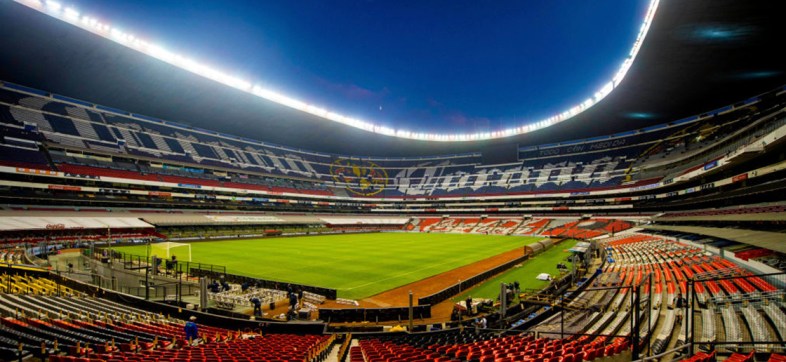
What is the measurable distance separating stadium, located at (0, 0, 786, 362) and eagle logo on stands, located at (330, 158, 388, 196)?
0.54 m

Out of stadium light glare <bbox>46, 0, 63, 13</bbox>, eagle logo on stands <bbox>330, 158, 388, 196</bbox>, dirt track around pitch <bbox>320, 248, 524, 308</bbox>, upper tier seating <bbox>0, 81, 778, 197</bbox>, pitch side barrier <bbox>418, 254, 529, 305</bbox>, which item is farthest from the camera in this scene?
eagle logo on stands <bbox>330, 158, 388, 196</bbox>

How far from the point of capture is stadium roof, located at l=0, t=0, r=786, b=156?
24047 millimetres

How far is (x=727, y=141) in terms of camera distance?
32000 millimetres

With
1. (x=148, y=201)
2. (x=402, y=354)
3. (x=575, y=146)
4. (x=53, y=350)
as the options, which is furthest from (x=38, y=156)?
(x=575, y=146)

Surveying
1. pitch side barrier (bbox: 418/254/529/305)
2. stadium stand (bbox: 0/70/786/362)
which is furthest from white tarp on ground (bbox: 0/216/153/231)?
pitch side barrier (bbox: 418/254/529/305)

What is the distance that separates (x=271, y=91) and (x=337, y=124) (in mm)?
12688

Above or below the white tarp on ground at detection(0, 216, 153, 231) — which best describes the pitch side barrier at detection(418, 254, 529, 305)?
below

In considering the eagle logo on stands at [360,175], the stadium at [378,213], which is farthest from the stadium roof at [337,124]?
the eagle logo on stands at [360,175]

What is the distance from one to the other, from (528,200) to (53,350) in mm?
70910

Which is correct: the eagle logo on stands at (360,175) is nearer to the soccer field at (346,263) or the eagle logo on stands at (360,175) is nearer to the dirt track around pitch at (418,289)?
the soccer field at (346,263)

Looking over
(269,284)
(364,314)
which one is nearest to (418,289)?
(364,314)

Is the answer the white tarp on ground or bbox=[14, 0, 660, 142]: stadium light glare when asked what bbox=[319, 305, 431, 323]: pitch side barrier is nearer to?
bbox=[14, 0, 660, 142]: stadium light glare

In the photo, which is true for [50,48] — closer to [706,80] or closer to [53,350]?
[53,350]

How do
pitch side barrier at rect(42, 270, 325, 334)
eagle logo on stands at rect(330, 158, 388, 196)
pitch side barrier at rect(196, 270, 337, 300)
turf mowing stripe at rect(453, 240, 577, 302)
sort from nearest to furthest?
1. pitch side barrier at rect(42, 270, 325, 334)
2. pitch side barrier at rect(196, 270, 337, 300)
3. turf mowing stripe at rect(453, 240, 577, 302)
4. eagle logo on stands at rect(330, 158, 388, 196)
